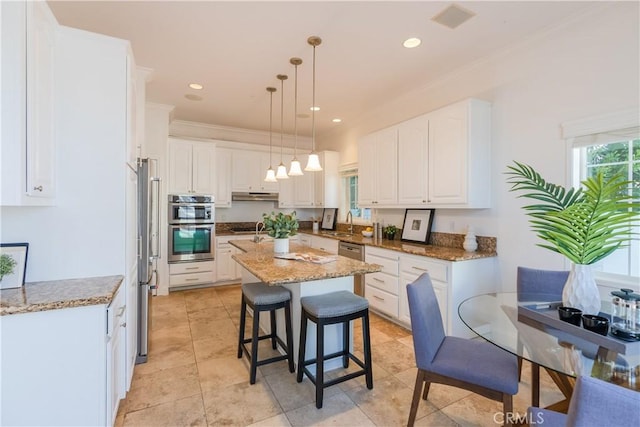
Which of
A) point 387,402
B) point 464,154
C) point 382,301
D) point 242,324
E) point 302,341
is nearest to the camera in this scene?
point 387,402

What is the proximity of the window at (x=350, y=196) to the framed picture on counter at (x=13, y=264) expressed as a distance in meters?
4.21

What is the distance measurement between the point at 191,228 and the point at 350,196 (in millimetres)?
2788

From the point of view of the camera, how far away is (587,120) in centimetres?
235

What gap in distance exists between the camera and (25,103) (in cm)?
145

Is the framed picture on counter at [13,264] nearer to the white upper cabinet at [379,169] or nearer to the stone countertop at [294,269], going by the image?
the stone countertop at [294,269]

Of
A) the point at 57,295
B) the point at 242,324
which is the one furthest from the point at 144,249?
the point at 242,324

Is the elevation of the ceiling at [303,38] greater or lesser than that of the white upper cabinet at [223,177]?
greater

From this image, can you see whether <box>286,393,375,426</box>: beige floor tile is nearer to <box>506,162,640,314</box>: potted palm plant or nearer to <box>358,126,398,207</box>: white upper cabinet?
<box>506,162,640,314</box>: potted palm plant

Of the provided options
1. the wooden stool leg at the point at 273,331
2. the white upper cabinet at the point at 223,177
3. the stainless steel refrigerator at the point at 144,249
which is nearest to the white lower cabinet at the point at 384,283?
the wooden stool leg at the point at 273,331

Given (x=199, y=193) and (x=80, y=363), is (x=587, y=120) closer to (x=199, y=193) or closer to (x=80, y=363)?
(x=80, y=363)

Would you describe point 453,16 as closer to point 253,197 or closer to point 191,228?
point 253,197

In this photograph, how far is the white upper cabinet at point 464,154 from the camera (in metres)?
2.96

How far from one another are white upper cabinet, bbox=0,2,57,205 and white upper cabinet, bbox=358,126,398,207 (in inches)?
130

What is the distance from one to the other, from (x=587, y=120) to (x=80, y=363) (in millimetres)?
3751
